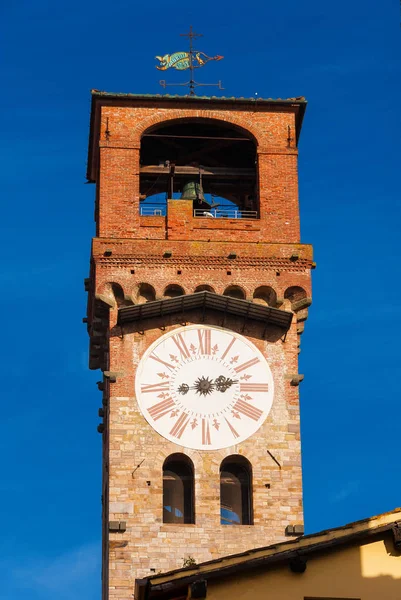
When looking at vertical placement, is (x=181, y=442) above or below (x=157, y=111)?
below

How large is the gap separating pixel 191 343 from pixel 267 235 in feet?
12.3

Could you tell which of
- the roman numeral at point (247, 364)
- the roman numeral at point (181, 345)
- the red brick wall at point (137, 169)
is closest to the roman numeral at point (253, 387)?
the roman numeral at point (247, 364)

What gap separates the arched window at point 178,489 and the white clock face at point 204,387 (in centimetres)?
49

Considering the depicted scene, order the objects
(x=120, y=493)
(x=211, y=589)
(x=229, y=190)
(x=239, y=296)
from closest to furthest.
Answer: (x=211, y=589), (x=120, y=493), (x=239, y=296), (x=229, y=190)

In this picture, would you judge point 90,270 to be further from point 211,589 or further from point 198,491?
point 211,589

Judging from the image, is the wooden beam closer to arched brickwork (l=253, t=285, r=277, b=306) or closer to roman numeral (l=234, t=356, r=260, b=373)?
arched brickwork (l=253, t=285, r=277, b=306)

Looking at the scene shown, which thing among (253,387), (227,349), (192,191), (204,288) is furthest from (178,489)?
(192,191)

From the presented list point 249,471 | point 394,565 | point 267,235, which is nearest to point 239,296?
point 267,235

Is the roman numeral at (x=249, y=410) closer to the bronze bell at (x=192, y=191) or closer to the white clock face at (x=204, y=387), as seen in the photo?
the white clock face at (x=204, y=387)

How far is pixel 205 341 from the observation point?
41812 millimetres

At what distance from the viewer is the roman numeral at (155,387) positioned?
41.1m

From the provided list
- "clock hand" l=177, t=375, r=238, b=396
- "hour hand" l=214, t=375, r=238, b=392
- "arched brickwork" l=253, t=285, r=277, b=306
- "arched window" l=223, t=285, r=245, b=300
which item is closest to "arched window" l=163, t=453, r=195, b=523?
"clock hand" l=177, t=375, r=238, b=396

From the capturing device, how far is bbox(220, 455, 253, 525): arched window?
40.2 meters

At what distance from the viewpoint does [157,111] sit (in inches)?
1780
